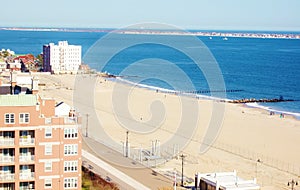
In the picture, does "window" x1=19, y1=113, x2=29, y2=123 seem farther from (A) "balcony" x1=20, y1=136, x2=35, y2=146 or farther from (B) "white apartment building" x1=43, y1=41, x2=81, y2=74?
(B) "white apartment building" x1=43, y1=41, x2=81, y2=74

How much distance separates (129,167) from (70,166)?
809 cm

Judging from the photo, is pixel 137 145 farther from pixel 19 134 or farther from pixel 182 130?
pixel 19 134

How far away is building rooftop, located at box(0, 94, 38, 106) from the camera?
21422mm

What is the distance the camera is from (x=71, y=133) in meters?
22.3

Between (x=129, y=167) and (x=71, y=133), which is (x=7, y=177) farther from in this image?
(x=129, y=167)

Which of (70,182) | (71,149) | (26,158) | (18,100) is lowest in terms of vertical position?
(70,182)

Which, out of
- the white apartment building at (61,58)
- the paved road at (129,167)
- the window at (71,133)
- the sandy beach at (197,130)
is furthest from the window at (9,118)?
the white apartment building at (61,58)

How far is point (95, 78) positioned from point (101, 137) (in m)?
48.4

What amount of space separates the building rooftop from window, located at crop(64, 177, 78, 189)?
3.55 metres

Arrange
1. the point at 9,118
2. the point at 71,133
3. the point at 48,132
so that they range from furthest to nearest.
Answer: the point at 71,133, the point at 48,132, the point at 9,118

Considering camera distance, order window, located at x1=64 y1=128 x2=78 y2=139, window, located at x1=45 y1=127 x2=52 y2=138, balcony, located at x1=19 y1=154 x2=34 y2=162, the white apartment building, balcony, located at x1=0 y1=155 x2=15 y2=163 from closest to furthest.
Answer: balcony, located at x1=0 y1=155 x2=15 y2=163
balcony, located at x1=19 y1=154 x2=34 y2=162
window, located at x1=45 y1=127 x2=52 y2=138
window, located at x1=64 y1=128 x2=78 y2=139
the white apartment building

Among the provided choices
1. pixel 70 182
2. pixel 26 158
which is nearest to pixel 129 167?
pixel 70 182

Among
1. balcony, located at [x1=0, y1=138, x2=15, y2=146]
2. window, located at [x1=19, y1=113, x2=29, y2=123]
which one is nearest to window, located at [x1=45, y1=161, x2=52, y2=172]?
balcony, located at [x1=0, y1=138, x2=15, y2=146]

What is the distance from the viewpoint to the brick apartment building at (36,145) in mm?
21250
